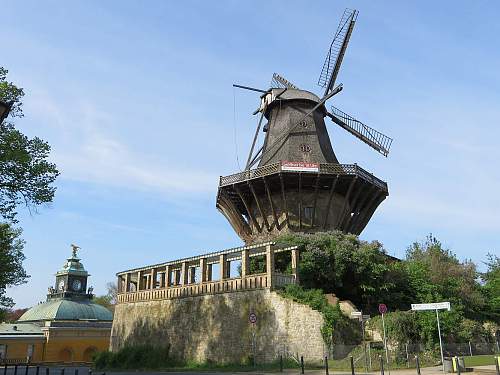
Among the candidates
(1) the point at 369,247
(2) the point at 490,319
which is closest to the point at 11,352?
(1) the point at 369,247

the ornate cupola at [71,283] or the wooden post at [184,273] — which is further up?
the ornate cupola at [71,283]

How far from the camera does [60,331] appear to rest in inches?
2167

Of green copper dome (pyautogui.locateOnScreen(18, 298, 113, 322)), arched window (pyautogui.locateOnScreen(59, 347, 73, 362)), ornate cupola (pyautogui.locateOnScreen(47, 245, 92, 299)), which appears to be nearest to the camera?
arched window (pyautogui.locateOnScreen(59, 347, 73, 362))

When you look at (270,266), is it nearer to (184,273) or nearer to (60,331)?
(184,273)

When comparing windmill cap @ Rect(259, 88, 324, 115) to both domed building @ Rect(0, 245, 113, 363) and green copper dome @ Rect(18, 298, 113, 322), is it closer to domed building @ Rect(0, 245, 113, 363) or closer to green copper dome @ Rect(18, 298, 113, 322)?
domed building @ Rect(0, 245, 113, 363)

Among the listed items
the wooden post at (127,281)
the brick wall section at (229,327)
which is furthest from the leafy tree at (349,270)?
the wooden post at (127,281)

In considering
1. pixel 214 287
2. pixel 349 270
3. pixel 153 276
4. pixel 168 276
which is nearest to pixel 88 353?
pixel 153 276

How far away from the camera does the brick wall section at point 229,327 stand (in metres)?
22.5

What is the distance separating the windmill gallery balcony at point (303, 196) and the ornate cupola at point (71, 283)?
1500 inches

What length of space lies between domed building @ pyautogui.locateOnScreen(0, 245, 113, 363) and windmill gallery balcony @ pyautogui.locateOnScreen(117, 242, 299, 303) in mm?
23179

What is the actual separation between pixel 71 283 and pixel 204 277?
4280 cm

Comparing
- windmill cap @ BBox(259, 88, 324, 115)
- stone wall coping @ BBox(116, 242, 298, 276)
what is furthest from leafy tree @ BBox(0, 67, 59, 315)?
windmill cap @ BBox(259, 88, 324, 115)

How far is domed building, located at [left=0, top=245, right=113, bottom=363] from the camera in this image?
2057 inches

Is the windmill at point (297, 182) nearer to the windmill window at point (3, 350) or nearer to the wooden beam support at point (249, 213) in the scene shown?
the wooden beam support at point (249, 213)
